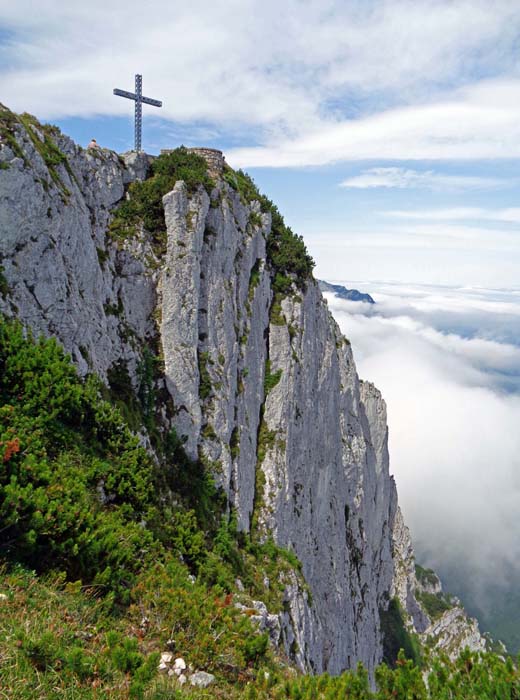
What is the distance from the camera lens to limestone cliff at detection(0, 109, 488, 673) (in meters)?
19.5

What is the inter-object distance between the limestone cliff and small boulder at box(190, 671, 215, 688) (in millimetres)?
13792

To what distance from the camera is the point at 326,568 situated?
1599 inches

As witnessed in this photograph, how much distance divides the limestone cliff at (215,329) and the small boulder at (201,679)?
1379 centimetres

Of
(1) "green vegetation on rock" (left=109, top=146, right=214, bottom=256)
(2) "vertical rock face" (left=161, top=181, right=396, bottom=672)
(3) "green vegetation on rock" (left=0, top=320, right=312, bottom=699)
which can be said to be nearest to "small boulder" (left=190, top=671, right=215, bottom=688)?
(3) "green vegetation on rock" (left=0, top=320, right=312, bottom=699)

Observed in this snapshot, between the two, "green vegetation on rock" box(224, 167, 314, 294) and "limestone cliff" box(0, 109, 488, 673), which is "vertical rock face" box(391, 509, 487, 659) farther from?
"green vegetation on rock" box(224, 167, 314, 294)

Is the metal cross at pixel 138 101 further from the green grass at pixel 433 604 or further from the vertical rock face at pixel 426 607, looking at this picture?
the green grass at pixel 433 604

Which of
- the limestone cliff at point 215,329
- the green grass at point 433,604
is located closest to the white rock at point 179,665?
the limestone cliff at point 215,329

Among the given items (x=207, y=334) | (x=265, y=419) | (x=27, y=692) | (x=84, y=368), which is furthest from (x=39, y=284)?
(x=265, y=419)

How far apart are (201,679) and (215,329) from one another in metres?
23.9

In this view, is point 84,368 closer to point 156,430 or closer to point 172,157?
point 156,430

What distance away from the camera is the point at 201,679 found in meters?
7.88

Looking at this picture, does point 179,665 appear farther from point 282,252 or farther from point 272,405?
point 282,252

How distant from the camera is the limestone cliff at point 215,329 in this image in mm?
19516

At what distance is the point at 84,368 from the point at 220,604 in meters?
12.5
